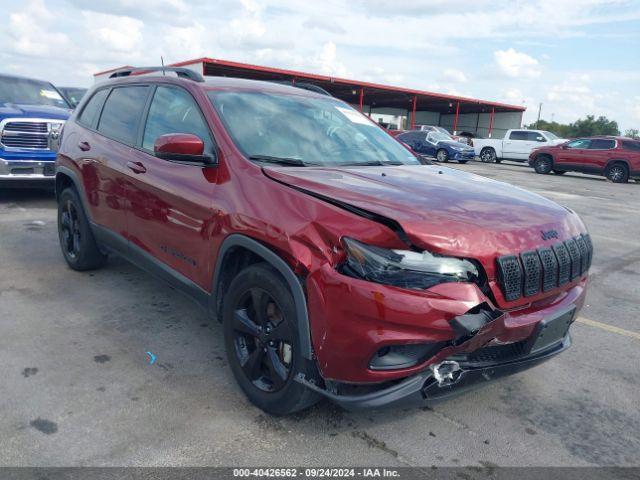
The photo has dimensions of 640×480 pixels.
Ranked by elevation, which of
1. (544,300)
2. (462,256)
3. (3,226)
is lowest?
(3,226)

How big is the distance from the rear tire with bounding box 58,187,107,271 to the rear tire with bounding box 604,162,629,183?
19.2 metres

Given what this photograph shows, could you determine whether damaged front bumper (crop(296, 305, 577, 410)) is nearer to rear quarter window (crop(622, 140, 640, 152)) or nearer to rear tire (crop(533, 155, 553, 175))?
rear quarter window (crop(622, 140, 640, 152))

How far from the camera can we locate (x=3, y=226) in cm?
661

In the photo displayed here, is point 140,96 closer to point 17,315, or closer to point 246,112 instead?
point 246,112

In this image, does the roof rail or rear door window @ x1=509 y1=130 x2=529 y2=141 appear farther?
rear door window @ x1=509 y1=130 x2=529 y2=141

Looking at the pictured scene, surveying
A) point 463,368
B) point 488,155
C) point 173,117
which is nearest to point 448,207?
point 463,368

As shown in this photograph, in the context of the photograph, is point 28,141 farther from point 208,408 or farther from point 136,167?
point 208,408

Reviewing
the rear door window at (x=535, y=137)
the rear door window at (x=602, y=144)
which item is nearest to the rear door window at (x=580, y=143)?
the rear door window at (x=602, y=144)

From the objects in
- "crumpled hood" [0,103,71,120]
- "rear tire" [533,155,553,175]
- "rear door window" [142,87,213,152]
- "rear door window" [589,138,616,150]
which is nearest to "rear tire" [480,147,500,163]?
"rear tire" [533,155,553,175]

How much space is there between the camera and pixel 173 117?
3.56 metres

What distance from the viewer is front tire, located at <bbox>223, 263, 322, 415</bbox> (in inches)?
96.0

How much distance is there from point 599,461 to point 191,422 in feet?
6.57

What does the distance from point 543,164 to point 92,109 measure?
20.2 metres

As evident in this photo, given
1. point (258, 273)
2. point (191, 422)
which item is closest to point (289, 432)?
point (191, 422)
